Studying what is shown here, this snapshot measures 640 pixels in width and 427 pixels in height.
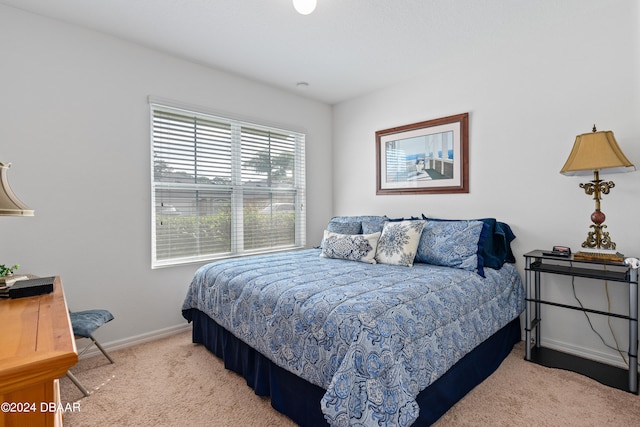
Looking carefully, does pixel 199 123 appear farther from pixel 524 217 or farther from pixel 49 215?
pixel 524 217

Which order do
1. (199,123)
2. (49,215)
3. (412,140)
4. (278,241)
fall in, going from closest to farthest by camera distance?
(49,215) < (199,123) < (412,140) < (278,241)

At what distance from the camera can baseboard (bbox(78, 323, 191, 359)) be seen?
8.21 ft

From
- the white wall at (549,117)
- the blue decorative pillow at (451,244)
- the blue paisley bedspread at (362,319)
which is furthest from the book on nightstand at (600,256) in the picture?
the blue decorative pillow at (451,244)

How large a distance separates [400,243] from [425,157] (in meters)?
1.17

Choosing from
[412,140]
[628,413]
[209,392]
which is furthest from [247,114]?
[628,413]

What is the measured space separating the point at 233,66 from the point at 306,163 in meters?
1.42

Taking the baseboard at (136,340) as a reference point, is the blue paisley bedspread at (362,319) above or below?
above

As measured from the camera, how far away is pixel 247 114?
11.3ft

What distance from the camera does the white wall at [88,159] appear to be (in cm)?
225

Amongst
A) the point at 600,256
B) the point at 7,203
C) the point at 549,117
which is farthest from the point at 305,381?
the point at 549,117

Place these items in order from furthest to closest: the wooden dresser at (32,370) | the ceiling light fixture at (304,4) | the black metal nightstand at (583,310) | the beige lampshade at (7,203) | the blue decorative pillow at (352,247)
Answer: the blue decorative pillow at (352,247)
the black metal nightstand at (583,310)
the ceiling light fixture at (304,4)
the beige lampshade at (7,203)
the wooden dresser at (32,370)

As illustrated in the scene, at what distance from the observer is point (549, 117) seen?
8.42 feet

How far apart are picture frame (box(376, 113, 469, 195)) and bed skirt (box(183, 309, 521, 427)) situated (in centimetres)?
143

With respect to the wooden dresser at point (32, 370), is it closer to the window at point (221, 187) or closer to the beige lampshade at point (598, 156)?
the window at point (221, 187)
